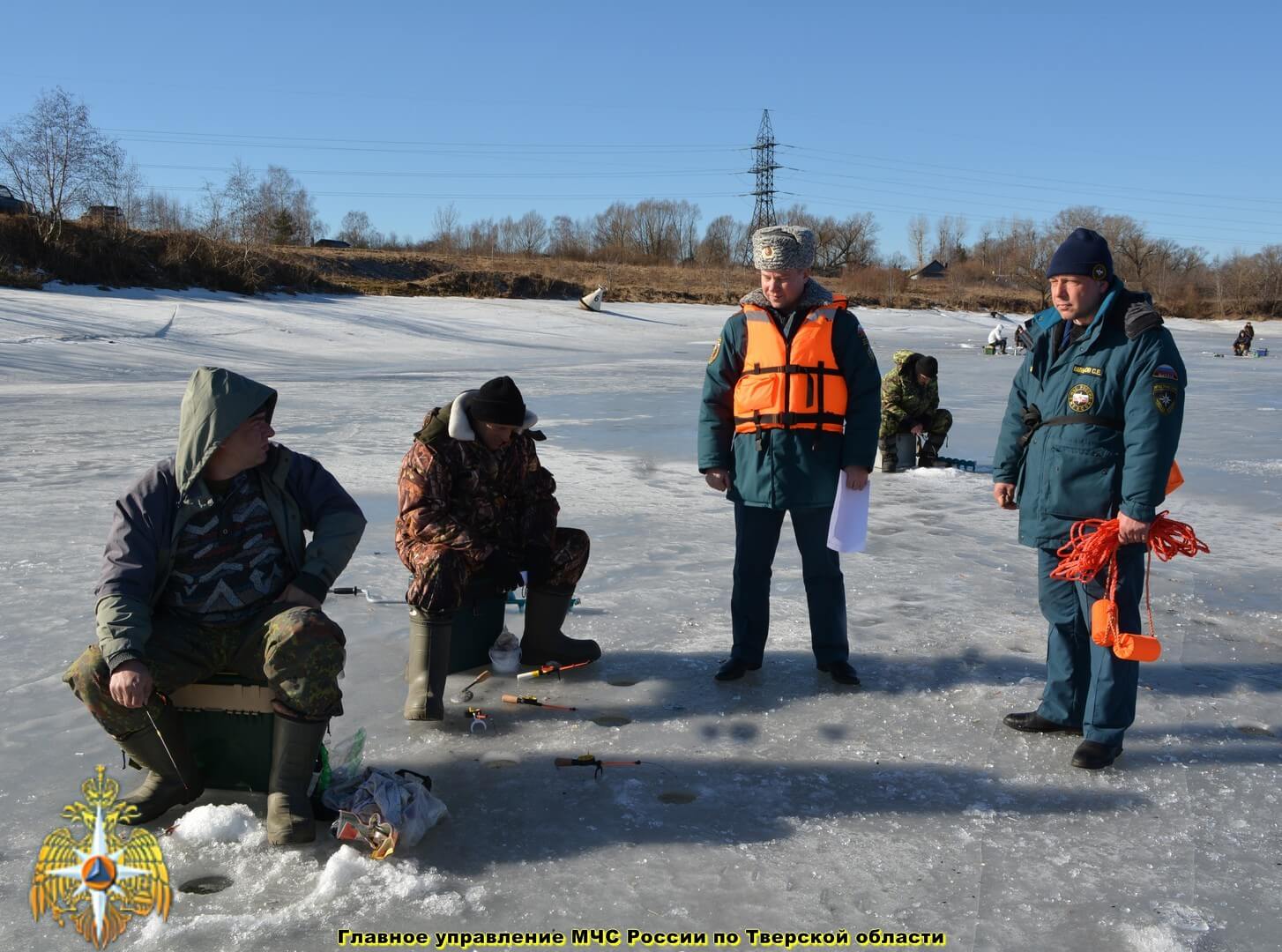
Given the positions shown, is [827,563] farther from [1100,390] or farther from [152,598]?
[152,598]

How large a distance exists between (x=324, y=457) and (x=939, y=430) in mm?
5335

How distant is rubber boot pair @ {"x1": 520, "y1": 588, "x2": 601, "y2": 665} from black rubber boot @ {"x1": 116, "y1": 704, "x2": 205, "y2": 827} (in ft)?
5.06

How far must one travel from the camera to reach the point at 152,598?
10.4 feet

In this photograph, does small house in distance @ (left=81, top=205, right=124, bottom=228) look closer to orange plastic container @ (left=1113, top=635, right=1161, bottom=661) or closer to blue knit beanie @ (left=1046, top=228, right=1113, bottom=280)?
blue knit beanie @ (left=1046, top=228, right=1113, bottom=280)

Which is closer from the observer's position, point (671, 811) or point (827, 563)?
point (671, 811)

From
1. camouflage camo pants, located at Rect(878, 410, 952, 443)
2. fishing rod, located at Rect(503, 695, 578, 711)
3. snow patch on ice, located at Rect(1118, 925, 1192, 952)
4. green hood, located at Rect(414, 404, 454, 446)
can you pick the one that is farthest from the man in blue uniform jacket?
camouflage camo pants, located at Rect(878, 410, 952, 443)

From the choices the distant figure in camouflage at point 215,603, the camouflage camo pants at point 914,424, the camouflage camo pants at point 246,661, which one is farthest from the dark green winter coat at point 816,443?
the camouflage camo pants at point 914,424

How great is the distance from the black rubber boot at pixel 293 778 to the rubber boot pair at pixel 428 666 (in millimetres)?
816

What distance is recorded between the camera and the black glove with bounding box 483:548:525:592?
4371 millimetres

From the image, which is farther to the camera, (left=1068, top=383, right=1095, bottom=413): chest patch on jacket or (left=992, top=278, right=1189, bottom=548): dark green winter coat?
(left=1068, top=383, right=1095, bottom=413): chest patch on jacket

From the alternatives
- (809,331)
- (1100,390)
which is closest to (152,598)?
(809,331)

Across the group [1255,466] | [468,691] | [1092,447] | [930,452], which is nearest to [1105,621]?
[1092,447]

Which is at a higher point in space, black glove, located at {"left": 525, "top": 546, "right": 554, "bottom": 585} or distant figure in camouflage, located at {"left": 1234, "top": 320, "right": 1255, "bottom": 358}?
distant figure in camouflage, located at {"left": 1234, "top": 320, "right": 1255, "bottom": 358}

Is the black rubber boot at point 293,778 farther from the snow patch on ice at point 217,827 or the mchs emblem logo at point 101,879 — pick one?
the mchs emblem logo at point 101,879
